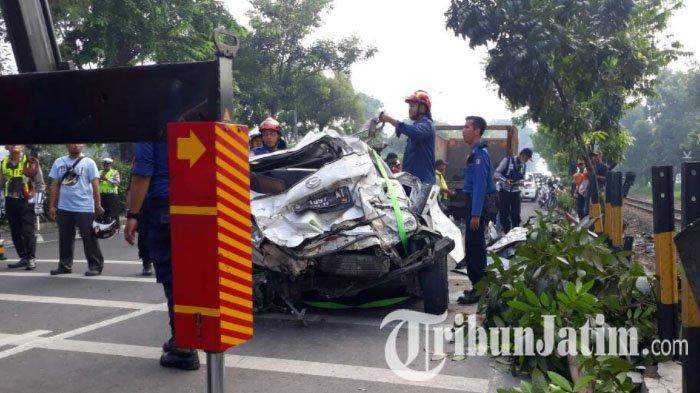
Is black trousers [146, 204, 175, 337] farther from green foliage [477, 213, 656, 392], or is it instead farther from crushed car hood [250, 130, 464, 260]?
green foliage [477, 213, 656, 392]

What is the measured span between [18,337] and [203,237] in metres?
3.74

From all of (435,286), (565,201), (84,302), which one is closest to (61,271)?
(84,302)

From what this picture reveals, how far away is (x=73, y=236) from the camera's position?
807cm

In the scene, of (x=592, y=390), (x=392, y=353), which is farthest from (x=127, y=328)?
(x=592, y=390)

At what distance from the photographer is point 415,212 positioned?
5832 mm

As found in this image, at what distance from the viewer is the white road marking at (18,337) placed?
4965 mm

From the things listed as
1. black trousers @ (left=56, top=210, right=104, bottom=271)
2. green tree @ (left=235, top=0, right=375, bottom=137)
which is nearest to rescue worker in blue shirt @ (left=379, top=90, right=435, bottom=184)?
black trousers @ (left=56, top=210, right=104, bottom=271)

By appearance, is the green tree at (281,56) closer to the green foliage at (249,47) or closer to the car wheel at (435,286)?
the green foliage at (249,47)

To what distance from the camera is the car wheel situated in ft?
18.0

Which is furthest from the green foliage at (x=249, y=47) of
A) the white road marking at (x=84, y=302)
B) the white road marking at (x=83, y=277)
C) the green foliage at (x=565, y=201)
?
the green foliage at (x=565, y=201)

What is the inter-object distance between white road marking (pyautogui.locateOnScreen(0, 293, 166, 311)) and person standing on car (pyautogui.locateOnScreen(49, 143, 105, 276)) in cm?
139

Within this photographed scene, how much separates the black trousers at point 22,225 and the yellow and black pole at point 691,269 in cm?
837

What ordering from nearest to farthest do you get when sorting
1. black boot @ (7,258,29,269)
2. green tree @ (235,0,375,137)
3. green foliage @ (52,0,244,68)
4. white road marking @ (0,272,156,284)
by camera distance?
white road marking @ (0,272,156,284)
black boot @ (7,258,29,269)
green foliage @ (52,0,244,68)
green tree @ (235,0,375,137)

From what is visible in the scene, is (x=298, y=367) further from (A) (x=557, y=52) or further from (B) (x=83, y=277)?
(A) (x=557, y=52)
